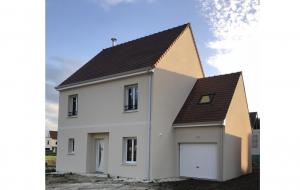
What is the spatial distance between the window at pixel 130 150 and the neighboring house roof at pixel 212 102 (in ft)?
7.17

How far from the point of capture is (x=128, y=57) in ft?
66.8

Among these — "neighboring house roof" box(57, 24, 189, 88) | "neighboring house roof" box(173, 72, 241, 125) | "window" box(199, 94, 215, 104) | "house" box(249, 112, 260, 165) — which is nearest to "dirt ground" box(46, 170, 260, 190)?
"neighboring house roof" box(173, 72, 241, 125)

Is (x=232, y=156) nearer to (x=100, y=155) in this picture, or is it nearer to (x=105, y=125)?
(x=105, y=125)

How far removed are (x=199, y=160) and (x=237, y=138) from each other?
7.19 feet

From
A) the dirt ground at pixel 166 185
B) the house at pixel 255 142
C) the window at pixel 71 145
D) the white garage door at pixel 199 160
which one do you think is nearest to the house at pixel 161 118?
the white garage door at pixel 199 160

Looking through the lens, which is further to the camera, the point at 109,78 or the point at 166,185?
the point at 109,78

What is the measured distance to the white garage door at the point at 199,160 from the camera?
16.4 m

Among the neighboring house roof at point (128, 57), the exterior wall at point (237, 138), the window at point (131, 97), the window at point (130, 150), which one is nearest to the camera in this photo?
the exterior wall at point (237, 138)

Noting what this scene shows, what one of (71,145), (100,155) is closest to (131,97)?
(100,155)

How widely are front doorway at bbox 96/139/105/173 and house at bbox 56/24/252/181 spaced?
0.05 meters

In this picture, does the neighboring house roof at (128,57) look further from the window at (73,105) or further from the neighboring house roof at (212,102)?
the neighboring house roof at (212,102)
